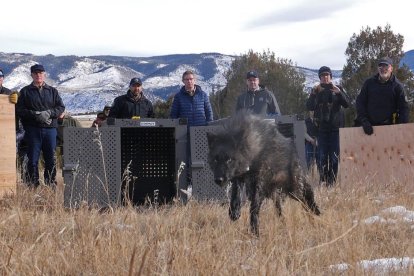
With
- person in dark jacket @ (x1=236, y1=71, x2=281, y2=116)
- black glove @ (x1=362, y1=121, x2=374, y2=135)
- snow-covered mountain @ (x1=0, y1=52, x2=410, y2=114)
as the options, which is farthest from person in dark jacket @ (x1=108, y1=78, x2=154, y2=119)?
snow-covered mountain @ (x1=0, y1=52, x2=410, y2=114)

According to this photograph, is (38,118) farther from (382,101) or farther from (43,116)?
(382,101)

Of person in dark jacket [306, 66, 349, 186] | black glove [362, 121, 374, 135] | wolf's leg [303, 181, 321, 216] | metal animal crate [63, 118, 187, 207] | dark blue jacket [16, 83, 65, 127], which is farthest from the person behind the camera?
person in dark jacket [306, 66, 349, 186]

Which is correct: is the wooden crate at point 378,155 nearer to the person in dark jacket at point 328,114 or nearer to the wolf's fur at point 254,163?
the person in dark jacket at point 328,114

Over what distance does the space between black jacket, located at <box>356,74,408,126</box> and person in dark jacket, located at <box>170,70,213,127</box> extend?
235 cm

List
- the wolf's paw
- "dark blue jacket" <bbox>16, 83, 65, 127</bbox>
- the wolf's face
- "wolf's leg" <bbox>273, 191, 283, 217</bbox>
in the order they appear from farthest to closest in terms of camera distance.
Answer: "dark blue jacket" <bbox>16, 83, 65, 127</bbox>
"wolf's leg" <bbox>273, 191, 283, 217</bbox>
the wolf's paw
the wolf's face

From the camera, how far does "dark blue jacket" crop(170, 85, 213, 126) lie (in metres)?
9.23

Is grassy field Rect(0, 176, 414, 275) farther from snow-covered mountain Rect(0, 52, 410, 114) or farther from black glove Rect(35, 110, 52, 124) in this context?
snow-covered mountain Rect(0, 52, 410, 114)

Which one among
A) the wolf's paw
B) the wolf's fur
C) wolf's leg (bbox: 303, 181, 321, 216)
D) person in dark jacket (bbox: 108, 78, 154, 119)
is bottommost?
the wolf's paw

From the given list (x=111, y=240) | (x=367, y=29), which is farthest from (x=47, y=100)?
(x=367, y=29)

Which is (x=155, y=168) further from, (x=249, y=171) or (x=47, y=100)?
(x=249, y=171)

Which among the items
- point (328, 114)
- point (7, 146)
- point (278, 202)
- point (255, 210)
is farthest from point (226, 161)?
point (328, 114)

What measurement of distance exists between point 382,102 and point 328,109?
4.95ft

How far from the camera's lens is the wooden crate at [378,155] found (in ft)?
29.5

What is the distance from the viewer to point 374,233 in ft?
17.3
